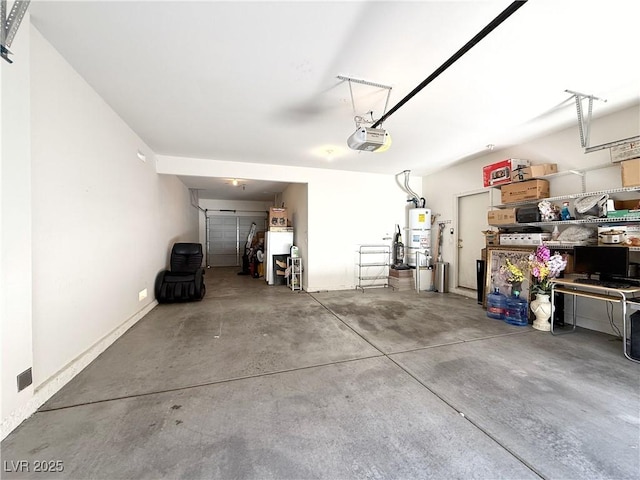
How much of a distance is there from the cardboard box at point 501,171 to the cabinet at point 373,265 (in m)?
2.49

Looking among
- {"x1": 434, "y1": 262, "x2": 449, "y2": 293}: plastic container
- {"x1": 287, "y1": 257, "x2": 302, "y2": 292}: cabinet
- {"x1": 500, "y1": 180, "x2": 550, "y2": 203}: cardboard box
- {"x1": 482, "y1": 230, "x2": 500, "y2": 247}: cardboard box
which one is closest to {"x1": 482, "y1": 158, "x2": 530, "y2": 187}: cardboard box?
{"x1": 500, "y1": 180, "x2": 550, "y2": 203}: cardboard box

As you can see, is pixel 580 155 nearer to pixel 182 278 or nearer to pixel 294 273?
pixel 294 273

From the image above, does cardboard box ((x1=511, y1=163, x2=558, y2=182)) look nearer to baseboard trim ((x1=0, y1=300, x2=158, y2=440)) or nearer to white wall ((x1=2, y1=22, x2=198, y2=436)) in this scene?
white wall ((x1=2, y1=22, x2=198, y2=436))

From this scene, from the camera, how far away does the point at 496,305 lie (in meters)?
3.76

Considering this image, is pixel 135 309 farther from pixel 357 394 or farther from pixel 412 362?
pixel 412 362

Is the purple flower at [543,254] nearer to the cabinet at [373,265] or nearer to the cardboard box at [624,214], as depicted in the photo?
the cardboard box at [624,214]

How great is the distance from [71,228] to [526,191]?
5.36m

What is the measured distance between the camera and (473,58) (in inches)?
80.2

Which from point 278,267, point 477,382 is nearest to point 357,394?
point 477,382

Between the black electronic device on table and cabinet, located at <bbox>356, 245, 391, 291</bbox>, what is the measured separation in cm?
330

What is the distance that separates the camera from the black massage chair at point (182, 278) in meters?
4.29

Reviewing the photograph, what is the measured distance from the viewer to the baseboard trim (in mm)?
1528

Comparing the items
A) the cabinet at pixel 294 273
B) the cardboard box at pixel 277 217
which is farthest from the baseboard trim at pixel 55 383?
the cardboard box at pixel 277 217

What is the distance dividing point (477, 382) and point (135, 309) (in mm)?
4094
